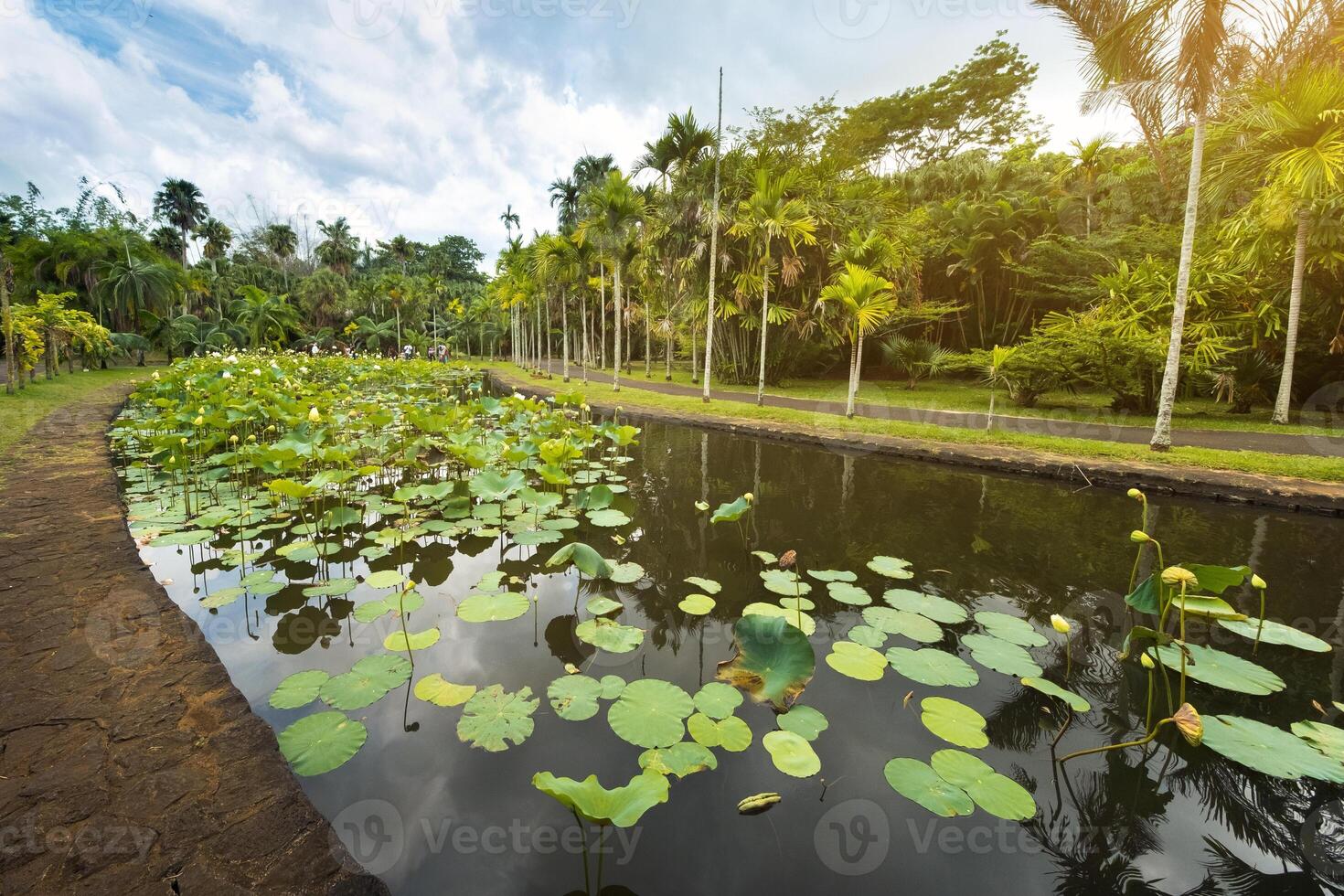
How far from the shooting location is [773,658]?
2.54 meters

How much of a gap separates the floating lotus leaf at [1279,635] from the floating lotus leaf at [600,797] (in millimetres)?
3802

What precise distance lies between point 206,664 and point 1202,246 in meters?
20.7

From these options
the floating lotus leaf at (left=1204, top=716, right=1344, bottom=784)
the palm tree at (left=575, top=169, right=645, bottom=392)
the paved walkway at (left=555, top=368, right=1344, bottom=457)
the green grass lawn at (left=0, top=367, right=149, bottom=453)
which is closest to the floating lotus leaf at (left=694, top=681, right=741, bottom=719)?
the floating lotus leaf at (left=1204, top=716, right=1344, bottom=784)

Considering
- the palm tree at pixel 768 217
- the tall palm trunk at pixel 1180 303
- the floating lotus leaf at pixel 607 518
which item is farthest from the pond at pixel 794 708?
the palm tree at pixel 768 217

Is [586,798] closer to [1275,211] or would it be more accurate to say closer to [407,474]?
[407,474]

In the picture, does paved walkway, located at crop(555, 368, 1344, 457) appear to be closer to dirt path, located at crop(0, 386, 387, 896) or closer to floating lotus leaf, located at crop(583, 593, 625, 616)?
floating lotus leaf, located at crop(583, 593, 625, 616)

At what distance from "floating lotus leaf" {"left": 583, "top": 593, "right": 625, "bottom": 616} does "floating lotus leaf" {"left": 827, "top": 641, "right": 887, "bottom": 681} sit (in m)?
1.48

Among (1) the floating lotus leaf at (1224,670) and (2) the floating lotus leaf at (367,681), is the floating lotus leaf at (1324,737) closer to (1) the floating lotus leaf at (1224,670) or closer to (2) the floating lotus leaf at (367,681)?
(1) the floating lotus leaf at (1224,670)

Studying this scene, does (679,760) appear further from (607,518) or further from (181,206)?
(181,206)

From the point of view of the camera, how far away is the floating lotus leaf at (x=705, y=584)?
157 inches

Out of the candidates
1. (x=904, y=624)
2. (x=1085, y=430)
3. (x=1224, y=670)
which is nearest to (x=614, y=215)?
(x=1085, y=430)

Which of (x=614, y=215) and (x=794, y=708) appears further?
(x=614, y=215)

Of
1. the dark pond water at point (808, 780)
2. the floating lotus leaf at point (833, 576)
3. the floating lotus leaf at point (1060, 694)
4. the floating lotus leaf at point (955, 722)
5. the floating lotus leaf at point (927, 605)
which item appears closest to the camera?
the dark pond water at point (808, 780)

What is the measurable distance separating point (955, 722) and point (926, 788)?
50 centimetres
